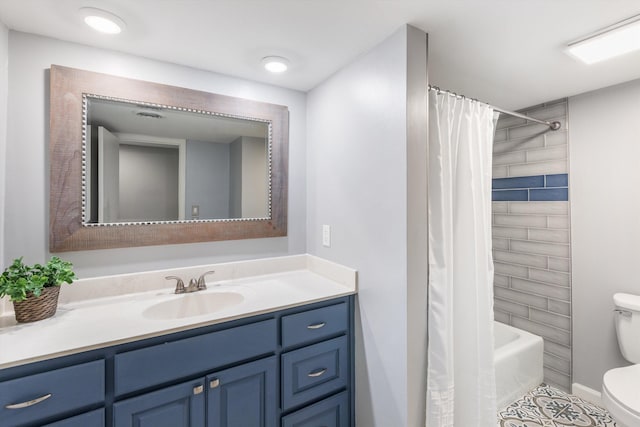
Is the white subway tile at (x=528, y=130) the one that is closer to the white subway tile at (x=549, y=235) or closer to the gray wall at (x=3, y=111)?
the white subway tile at (x=549, y=235)

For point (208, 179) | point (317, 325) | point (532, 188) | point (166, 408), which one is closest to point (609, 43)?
point (532, 188)

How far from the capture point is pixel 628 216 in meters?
1.96

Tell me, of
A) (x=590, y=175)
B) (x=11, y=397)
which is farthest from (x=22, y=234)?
(x=590, y=175)

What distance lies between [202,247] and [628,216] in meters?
2.77

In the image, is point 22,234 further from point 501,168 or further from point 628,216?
point 628,216

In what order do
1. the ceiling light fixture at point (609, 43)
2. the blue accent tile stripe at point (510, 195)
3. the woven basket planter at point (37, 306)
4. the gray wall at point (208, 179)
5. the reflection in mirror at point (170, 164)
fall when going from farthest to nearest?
the blue accent tile stripe at point (510, 195), the gray wall at point (208, 179), the reflection in mirror at point (170, 164), the ceiling light fixture at point (609, 43), the woven basket planter at point (37, 306)

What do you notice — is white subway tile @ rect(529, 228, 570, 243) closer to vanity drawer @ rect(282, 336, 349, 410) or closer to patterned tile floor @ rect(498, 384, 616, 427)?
patterned tile floor @ rect(498, 384, 616, 427)

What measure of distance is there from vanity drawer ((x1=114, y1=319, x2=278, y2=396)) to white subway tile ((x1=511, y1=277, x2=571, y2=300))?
7.18ft

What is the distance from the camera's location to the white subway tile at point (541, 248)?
7.42ft

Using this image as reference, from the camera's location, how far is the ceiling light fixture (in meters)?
1.33

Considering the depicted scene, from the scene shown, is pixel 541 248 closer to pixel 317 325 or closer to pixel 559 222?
pixel 559 222

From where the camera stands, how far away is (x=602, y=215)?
2.07 m

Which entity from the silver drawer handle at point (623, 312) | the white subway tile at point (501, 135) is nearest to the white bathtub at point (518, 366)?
the silver drawer handle at point (623, 312)

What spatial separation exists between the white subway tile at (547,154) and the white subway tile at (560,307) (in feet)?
3.62
